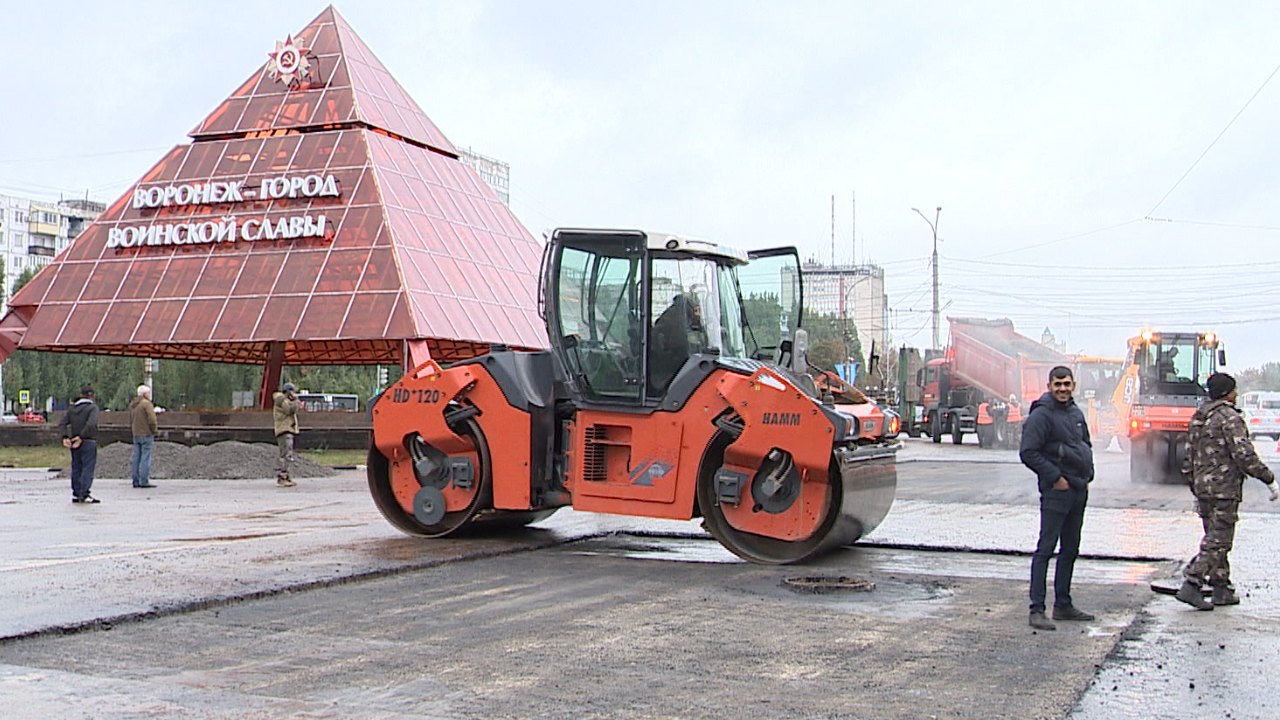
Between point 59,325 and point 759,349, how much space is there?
108 ft

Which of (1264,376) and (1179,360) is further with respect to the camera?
(1264,376)

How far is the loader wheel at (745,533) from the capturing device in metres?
11.8

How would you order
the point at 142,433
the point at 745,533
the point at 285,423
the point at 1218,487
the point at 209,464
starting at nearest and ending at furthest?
1. the point at 1218,487
2. the point at 745,533
3. the point at 142,433
4. the point at 285,423
5. the point at 209,464

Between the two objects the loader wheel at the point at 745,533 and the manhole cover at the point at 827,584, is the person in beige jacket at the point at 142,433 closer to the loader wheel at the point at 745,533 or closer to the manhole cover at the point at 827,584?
the loader wheel at the point at 745,533

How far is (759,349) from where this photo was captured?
45.5ft

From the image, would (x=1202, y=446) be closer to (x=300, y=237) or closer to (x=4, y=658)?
(x=4, y=658)

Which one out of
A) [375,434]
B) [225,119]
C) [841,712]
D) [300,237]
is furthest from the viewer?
[225,119]

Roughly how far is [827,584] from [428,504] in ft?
14.5

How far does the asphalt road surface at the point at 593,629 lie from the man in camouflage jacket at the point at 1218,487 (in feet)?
0.84

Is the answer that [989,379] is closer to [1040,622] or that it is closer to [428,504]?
[428,504]

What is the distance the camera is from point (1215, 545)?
9789 millimetres

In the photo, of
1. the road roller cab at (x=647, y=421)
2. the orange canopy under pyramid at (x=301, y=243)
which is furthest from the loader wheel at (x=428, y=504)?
the orange canopy under pyramid at (x=301, y=243)

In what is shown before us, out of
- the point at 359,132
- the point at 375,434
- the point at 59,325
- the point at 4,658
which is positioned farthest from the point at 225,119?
the point at 4,658

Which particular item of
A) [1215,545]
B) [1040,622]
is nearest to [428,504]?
[1040,622]
